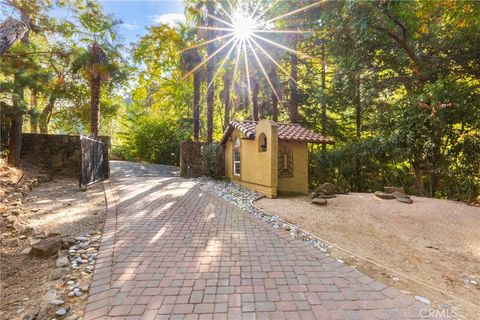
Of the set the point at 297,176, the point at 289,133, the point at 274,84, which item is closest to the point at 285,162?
the point at 297,176

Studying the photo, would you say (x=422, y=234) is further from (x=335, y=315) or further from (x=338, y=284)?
(x=335, y=315)

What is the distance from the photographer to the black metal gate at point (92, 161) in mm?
8359

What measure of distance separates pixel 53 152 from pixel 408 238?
13.4m

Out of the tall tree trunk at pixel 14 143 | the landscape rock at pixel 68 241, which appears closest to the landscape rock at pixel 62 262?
the landscape rock at pixel 68 241

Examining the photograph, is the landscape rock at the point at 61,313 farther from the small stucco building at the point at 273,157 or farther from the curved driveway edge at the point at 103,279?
the small stucco building at the point at 273,157

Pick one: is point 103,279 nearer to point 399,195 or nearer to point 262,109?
point 399,195

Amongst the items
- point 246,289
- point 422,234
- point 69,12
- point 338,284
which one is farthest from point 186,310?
point 69,12

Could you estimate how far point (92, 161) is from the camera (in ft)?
30.7

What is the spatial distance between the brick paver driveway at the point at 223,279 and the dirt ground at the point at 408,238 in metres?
0.52

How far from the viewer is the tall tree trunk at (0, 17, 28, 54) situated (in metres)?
5.80

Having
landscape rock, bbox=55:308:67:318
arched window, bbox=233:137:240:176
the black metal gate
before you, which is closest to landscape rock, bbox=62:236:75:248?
landscape rock, bbox=55:308:67:318

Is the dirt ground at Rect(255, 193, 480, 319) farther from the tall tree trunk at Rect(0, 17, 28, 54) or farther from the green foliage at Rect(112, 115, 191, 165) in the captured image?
the green foliage at Rect(112, 115, 191, 165)

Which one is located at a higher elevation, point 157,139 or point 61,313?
point 157,139

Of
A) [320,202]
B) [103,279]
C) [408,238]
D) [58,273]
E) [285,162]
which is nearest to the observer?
[103,279]
